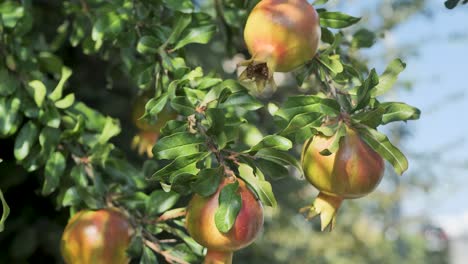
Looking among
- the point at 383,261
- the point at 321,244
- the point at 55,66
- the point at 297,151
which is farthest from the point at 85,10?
the point at 383,261

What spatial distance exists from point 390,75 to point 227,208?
0.31m

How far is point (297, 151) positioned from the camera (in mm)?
2232

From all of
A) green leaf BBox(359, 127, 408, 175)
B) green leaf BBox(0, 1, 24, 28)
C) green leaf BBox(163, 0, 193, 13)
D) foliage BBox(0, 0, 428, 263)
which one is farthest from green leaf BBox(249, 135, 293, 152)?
green leaf BBox(0, 1, 24, 28)

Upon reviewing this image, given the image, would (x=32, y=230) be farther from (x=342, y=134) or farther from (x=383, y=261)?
(x=383, y=261)

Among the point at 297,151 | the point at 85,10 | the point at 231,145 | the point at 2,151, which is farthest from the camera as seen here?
the point at 297,151

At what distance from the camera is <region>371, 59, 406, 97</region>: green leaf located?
2.86 ft

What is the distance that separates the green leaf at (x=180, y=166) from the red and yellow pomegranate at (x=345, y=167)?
14cm

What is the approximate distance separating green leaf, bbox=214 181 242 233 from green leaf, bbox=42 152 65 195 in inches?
18.1

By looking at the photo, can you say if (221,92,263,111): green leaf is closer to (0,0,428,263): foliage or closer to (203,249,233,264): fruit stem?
(0,0,428,263): foliage

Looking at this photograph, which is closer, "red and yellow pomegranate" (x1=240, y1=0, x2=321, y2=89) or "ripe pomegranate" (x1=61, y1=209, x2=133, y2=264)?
"red and yellow pomegranate" (x1=240, y1=0, x2=321, y2=89)

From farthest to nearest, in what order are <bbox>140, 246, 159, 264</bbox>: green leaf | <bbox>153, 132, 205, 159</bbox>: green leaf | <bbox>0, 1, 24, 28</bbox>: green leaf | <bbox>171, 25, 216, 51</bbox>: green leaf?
<bbox>0, 1, 24, 28</bbox>: green leaf < <bbox>171, 25, 216, 51</bbox>: green leaf < <bbox>140, 246, 159, 264</bbox>: green leaf < <bbox>153, 132, 205, 159</bbox>: green leaf

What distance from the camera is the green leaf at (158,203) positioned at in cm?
109

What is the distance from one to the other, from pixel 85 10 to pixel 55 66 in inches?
5.5

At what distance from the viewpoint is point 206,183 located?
0.79m
